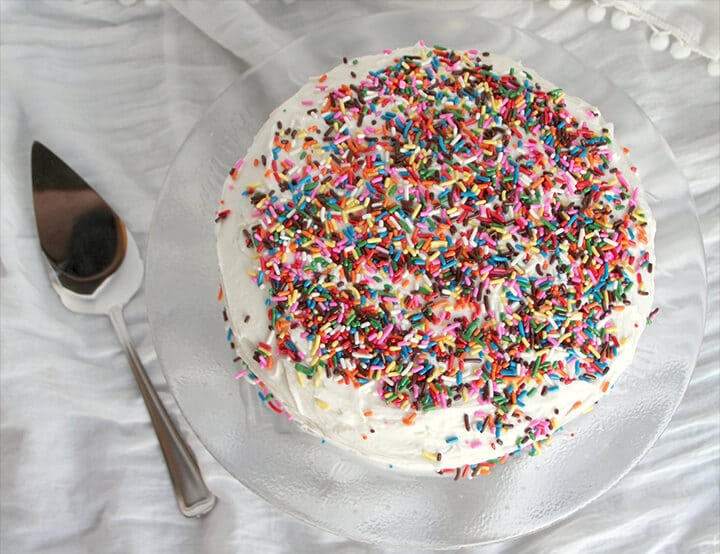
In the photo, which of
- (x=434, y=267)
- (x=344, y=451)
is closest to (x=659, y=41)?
(x=434, y=267)

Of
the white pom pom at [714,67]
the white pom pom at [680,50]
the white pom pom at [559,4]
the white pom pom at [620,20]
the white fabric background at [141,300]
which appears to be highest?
the white pom pom at [559,4]

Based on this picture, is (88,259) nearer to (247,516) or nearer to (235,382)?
(235,382)

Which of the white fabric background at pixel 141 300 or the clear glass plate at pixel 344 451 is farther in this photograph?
the white fabric background at pixel 141 300

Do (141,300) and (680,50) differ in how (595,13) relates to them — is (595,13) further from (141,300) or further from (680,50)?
(141,300)

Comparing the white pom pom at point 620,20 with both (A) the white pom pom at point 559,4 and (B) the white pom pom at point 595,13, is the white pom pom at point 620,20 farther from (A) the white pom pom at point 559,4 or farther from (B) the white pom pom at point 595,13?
(A) the white pom pom at point 559,4

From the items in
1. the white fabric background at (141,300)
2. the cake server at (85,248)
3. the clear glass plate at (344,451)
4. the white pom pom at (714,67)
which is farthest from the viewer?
the white pom pom at (714,67)

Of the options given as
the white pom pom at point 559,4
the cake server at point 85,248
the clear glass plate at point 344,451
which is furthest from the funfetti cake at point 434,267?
the white pom pom at point 559,4

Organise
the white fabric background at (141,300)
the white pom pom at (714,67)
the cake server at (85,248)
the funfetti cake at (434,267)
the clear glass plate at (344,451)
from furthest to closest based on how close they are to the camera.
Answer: the white pom pom at (714,67) < the cake server at (85,248) < the white fabric background at (141,300) < the clear glass plate at (344,451) < the funfetti cake at (434,267)
